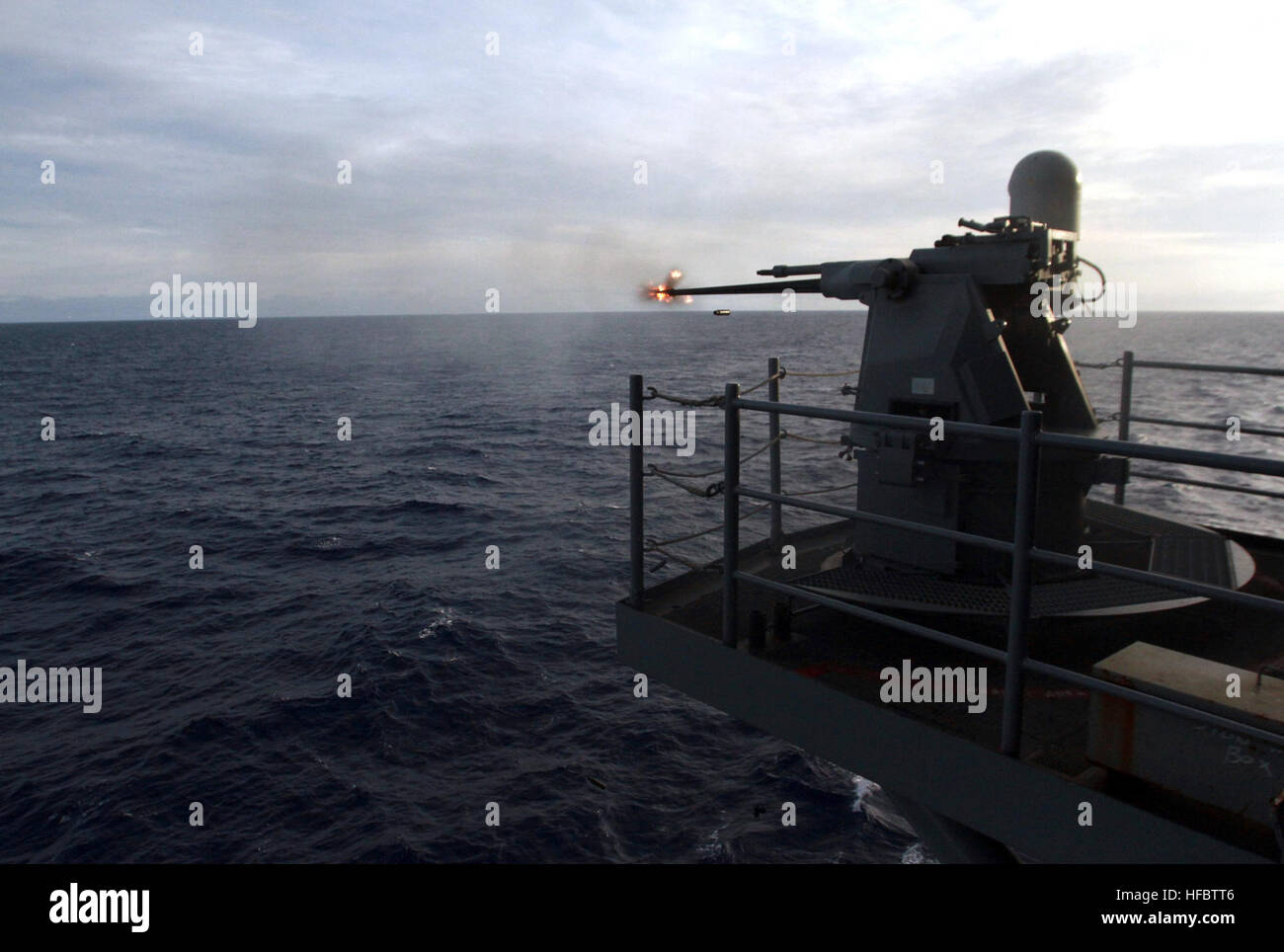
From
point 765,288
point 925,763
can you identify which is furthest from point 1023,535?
point 765,288

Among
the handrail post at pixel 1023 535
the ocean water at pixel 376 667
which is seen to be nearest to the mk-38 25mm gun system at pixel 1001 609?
the handrail post at pixel 1023 535

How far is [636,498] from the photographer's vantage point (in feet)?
16.2

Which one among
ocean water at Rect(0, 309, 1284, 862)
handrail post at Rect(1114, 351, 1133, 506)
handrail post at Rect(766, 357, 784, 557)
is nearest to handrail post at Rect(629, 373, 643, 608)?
handrail post at Rect(766, 357, 784, 557)

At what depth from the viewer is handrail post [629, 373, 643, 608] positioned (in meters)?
4.66

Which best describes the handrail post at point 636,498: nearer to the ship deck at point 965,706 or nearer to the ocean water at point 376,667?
the ship deck at point 965,706

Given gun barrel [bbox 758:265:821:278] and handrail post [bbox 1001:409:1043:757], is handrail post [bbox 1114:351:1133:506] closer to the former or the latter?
gun barrel [bbox 758:265:821:278]

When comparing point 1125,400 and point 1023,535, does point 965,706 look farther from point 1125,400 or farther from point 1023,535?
point 1125,400

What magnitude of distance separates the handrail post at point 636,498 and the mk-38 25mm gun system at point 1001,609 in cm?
3

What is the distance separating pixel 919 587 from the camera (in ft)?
17.1

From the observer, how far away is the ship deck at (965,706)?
332 cm

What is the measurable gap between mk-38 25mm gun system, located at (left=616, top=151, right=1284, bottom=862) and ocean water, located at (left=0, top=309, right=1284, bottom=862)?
325 inches

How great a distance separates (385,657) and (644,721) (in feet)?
17.6

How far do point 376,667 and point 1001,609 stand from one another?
14792 mm
